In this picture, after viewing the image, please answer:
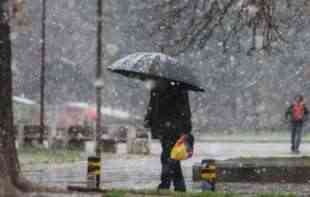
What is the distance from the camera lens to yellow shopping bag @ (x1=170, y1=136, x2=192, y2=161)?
Result: 12.5 meters

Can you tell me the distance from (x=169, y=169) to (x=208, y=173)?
1.89 feet

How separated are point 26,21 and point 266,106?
160 feet

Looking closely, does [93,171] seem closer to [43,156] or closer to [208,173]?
[208,173]

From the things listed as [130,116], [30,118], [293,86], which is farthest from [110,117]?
[30,118]

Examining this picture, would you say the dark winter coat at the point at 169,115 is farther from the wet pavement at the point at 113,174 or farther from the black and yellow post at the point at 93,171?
the wet pavement at the point at 113,174

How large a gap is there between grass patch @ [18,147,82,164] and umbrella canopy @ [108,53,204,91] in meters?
10.2

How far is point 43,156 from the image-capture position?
2567cm

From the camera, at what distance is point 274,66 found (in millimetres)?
57625

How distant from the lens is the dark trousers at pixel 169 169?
12.8 m

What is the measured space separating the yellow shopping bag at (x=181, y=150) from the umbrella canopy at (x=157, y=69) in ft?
2.85

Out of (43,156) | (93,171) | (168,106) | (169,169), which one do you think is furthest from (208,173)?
(43,156)

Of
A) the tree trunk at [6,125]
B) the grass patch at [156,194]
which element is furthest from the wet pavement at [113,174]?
the tree trunk at [6,125]

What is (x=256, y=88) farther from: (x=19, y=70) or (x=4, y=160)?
(x=4, y=160)

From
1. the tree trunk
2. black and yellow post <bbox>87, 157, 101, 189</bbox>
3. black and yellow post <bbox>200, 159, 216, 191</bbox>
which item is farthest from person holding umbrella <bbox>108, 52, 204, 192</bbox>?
the tree trunk
